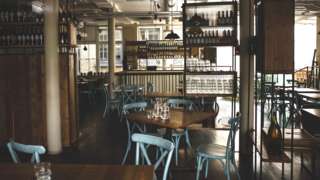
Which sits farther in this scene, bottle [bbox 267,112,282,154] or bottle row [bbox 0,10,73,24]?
bottle row [bbox 0,10,73,24]

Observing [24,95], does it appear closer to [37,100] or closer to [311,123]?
[37,100]

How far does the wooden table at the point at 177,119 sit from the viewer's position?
384cm

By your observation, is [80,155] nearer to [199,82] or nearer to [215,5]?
[199,82]

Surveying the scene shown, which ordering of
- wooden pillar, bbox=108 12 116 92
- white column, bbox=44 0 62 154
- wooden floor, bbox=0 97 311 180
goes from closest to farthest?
wooden floor, bbox=0 97 311 180 < white column, bbox=44 0 62 154 < wooden pillar, bbox=108 12 116 92

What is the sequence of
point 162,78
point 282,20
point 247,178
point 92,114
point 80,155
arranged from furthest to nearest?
point 162,78 → point 92,114 → point 80,155 → point 247,178 → point 282,20

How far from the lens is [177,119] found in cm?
410

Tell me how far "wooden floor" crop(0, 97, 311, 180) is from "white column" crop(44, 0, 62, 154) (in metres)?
0.32

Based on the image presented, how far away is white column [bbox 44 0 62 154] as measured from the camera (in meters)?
5.02

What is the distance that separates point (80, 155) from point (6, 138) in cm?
131

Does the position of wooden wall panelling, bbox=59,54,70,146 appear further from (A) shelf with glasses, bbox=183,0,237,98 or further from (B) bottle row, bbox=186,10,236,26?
(B) bottle row, bbox=186,10,236,26

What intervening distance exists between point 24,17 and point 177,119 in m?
3.21

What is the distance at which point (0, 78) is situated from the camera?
545 centimetres

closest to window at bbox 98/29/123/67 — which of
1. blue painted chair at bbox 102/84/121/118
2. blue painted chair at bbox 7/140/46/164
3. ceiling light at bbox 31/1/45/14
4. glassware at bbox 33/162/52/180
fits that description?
blue painted chair at bbox 102/84/121/118

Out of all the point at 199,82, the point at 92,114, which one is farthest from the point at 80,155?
the point at 92,114
